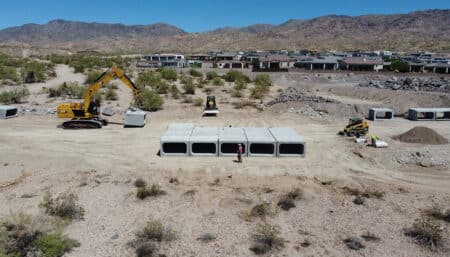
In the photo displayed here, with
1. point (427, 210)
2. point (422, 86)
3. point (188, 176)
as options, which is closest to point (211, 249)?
point (188, 176)

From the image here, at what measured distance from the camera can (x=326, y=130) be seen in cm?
2808

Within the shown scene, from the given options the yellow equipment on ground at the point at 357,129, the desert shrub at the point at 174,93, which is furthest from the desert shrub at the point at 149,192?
the desert shrub at the point at 174,93

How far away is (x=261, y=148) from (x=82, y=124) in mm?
12441

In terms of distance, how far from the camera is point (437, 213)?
48.5ft

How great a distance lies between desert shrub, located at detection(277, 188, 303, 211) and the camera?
15.3 meters

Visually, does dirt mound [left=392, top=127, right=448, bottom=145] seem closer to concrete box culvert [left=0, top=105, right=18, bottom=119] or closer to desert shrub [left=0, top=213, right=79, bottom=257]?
desert shrub [left=0, top=213, right=79, bottom=257]

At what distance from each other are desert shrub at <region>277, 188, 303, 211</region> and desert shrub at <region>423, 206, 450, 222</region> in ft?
14.7

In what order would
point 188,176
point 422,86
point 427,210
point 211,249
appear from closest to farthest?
point 211,249
point 427,210
point 188,176
point 422,86

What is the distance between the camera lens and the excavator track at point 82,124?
27.3 metres

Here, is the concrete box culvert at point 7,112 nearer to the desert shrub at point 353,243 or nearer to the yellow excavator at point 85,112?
the yellow excavator at point 85,112

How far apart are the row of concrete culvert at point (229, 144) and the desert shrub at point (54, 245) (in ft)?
30.7

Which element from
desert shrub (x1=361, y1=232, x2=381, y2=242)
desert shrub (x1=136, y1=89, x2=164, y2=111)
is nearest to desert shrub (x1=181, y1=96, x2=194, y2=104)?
desert shrub (x1=136, y1=89, x2=164, y2=111)

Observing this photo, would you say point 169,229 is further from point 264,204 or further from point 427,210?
point 427,210

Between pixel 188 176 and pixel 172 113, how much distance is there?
50.6ft
